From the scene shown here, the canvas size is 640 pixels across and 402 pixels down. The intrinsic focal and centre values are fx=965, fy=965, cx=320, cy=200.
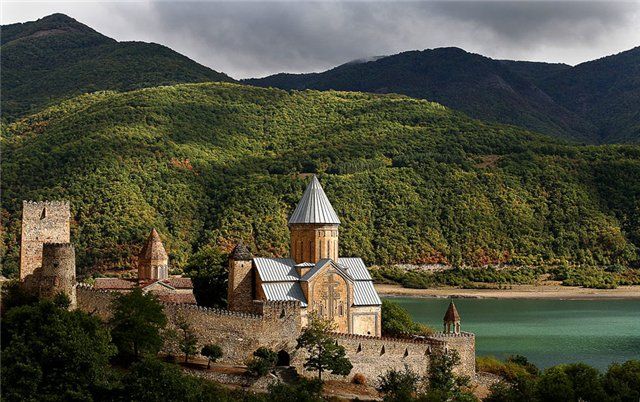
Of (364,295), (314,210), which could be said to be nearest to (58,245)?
(314,210)

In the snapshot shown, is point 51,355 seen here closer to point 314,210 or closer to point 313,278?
point 313,278

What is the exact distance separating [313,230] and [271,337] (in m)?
6.50

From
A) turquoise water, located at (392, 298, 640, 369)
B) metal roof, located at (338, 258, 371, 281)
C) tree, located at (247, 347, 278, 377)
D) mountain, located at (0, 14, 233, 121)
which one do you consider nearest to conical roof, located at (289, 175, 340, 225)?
metal roof, located at (338, 258, 371, 281)

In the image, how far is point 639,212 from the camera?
4033 inches

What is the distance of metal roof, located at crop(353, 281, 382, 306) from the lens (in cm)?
3700

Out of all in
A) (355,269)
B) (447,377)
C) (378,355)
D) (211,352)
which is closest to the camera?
(211,352)

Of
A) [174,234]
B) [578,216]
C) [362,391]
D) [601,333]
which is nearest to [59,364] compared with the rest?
[362,391]

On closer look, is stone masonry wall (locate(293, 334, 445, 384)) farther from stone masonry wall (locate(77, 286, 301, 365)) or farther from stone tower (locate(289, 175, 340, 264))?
stone tower (locate(289, 175, 340, 264))

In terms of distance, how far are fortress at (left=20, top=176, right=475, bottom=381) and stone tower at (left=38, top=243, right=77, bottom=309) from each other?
0.10 feet

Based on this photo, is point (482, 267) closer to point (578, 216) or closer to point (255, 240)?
point (578, 216)

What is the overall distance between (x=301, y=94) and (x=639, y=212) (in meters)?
49.3

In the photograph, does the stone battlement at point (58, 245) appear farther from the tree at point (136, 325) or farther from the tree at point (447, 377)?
the tree at point (447, 377)

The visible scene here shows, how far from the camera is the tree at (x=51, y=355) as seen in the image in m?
25.3

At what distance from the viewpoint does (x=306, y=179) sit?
92812 mm
